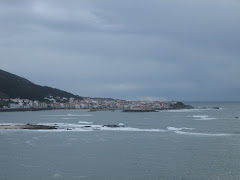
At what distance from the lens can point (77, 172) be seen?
66.5ft

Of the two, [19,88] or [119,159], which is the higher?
[19,88]

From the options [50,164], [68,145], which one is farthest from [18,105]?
[50,164]

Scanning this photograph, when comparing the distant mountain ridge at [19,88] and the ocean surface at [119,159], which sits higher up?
the distant mountain ridge at [19,88]

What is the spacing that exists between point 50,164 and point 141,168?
20.2 feet

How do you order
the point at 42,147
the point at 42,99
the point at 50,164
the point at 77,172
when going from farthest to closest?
the point at 42,99, the point at 42,147, the point at 50,164, the point at 77,172

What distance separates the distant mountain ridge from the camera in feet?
488

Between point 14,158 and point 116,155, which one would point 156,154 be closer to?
point 116,155

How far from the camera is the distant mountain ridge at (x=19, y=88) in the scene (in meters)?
149

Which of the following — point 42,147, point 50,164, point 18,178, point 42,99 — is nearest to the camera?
point 18,178

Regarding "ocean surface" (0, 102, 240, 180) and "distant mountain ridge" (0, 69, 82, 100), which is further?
"distant mountain ridge" (0, 69, 82, 100)

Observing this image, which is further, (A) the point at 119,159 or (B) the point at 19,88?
(B) the point at 19,88

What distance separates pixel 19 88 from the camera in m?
157

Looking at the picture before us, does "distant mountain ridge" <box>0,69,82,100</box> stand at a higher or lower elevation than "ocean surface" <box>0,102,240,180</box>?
higher

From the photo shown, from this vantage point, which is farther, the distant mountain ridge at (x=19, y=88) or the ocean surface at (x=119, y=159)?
the distant mountain ridge at (x=19, y=88)
